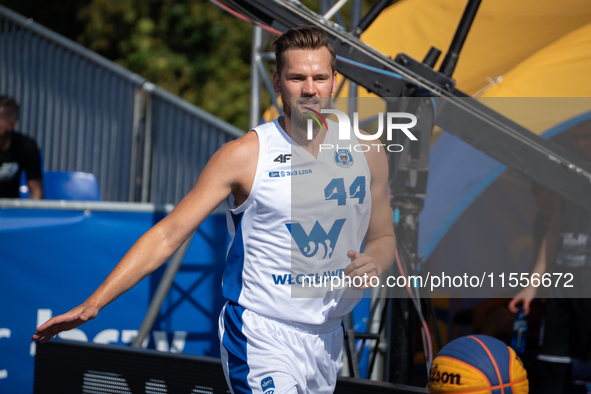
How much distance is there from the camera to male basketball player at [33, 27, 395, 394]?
2164mm

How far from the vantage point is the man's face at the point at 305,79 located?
2.24m

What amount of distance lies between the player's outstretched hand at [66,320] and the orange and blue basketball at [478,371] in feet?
4.81

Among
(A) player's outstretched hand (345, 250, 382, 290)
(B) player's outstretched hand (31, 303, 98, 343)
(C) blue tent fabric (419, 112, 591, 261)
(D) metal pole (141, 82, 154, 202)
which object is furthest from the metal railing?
(B) player's outstretched hand (31, 303, 98, 343)

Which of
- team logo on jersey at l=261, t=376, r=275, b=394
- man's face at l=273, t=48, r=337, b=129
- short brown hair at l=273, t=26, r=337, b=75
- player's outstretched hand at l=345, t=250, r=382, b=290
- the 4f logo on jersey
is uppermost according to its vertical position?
short brown hair at l=273, t=26, r=337, b=75

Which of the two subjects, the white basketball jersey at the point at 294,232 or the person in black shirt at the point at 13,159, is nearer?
the white basketball jersey at the point at 294,232

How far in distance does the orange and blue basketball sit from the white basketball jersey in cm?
54

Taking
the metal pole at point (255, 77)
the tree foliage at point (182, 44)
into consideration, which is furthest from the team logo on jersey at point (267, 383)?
the tree foliage at point (182, 44)

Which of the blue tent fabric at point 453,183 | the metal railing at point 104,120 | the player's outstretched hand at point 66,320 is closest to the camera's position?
the player's outstretched hand at point 66,320

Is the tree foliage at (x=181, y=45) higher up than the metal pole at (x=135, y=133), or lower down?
higher up

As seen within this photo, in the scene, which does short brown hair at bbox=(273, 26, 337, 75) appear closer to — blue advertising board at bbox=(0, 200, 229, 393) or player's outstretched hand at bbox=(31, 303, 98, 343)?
player's outstretched hand at bbox=(31, 303, 98, 343)

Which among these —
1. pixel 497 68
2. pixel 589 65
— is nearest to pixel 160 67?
pixel 497 68

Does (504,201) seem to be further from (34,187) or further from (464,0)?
(34,187)

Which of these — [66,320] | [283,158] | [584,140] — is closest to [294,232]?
[283,158]

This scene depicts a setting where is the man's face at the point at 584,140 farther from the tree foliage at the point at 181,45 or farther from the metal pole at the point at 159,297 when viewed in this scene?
the tree foliage at the point at 181,45
